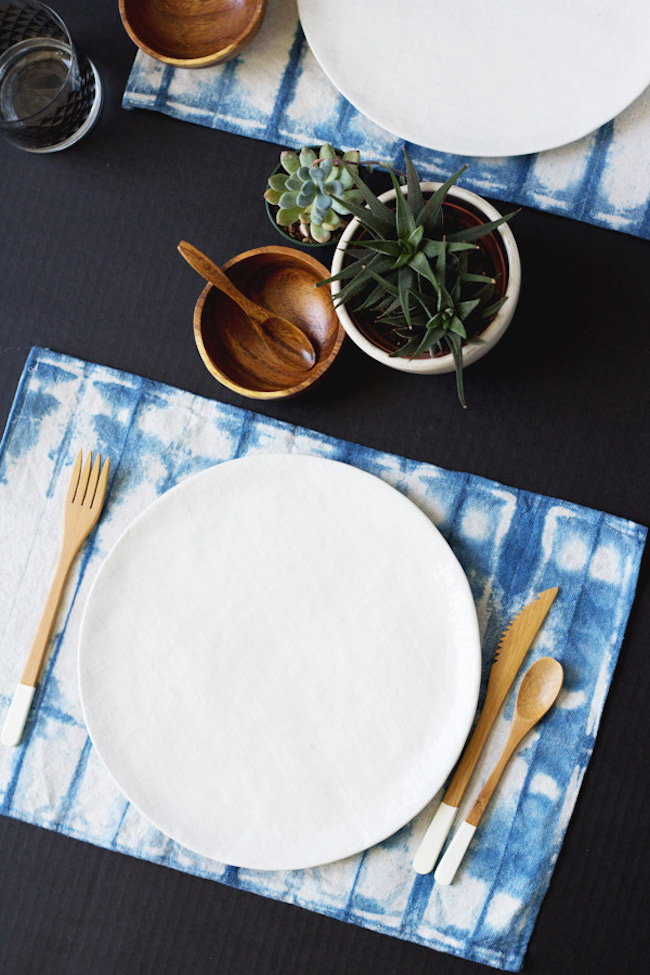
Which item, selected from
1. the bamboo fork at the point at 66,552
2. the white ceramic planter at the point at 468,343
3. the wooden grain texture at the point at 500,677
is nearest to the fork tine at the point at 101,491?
the bamboo fork at the point at 66,552

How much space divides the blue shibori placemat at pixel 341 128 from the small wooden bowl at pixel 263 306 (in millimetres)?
95

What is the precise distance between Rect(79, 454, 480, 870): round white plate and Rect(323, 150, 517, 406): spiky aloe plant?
0.49 ft

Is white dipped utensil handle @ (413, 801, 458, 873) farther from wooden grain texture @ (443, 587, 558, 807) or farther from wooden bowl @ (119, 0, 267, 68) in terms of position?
wooden bowl @ (119, 0, 267, 68)

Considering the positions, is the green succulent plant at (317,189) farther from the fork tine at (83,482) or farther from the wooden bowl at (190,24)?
the fork tine at (83,482)

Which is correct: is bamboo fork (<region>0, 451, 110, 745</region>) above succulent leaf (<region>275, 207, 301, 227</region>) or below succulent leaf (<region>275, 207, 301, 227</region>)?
below

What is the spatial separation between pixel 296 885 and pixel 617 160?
2.27 feet

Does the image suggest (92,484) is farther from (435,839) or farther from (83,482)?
(435,839)

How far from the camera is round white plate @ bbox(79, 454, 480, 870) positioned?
2.23 feet

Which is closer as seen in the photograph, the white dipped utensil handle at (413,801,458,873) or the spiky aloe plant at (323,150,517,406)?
the spiky aloe plant at (323,150,517,406)

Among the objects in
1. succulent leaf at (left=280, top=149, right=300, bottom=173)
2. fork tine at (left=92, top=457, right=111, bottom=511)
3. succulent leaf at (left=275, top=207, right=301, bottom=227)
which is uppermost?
succulent leaf at (left=280, top=149, right=300, bottom=173)

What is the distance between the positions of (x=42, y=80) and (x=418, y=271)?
0.43m

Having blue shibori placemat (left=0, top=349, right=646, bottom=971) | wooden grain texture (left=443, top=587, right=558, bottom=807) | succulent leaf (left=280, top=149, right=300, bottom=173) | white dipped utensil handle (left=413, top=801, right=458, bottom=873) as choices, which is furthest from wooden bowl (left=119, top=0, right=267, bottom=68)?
white dipped utensil handle (left=413, top=801, right=458, bottom=873)

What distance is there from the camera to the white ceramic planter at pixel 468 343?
2.06ft

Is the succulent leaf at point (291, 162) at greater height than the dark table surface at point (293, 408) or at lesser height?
greater
